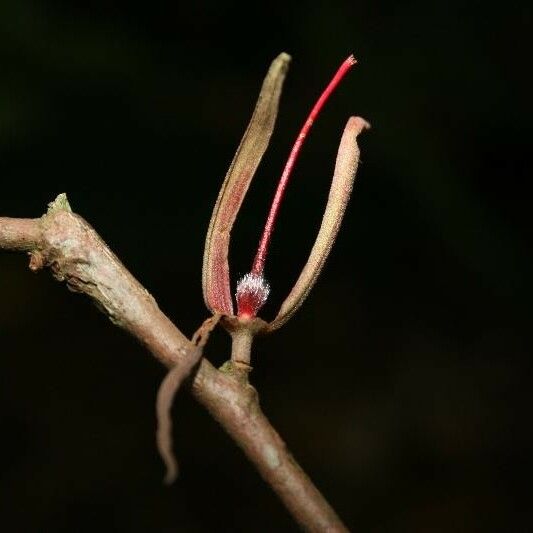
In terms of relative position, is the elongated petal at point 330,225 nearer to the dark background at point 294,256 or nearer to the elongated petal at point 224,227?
the elongated petal at point 224,227

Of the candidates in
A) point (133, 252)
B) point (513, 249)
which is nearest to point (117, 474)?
point (133, 252)

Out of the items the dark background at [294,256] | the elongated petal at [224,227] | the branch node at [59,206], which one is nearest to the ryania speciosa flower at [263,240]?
the elongated petal at [224,227]

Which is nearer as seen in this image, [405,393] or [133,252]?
[133,252]

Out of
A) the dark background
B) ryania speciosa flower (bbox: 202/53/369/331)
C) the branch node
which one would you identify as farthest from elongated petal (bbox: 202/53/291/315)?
the dark background

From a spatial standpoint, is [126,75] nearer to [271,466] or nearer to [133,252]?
[133,252]

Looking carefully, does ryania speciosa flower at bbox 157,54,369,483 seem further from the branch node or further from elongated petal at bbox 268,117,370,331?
the branch node

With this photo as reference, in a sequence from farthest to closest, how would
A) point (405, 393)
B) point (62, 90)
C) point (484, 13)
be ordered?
point (405, 393) → point (484, 13) → point (62, 90)

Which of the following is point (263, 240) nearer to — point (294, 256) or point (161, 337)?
point (161, 337)

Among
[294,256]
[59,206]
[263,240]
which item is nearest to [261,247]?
[263,240]
